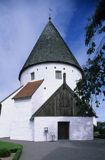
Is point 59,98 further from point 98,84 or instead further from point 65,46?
point 98,84

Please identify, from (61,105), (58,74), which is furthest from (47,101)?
(58,74)

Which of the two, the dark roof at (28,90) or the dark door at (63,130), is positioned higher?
the dark roof at (28,90)

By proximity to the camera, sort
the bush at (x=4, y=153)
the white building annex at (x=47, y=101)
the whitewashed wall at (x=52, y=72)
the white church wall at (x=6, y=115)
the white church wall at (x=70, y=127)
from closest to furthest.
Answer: the bush at (x=4, y=153)
the white church wall at (x=70, y=127)
the white building annex at (x=47, y=101)
the whitewashed wall at (x=52, y=72)
the white church wall at (x=6, y=115)

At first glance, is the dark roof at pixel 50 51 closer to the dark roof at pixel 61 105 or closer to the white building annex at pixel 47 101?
the white building annex at pixel 47 101

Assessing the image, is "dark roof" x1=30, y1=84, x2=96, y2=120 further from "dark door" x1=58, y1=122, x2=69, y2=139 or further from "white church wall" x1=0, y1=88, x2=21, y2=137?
"white church wall" x1=0, y1=88, x2=21, y2=137

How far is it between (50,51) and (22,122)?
30.6ft

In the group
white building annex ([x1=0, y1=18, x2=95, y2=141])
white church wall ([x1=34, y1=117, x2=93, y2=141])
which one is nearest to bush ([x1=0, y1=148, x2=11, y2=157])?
white building annex ([x1=0, y1=18, x2=95, y2=141])

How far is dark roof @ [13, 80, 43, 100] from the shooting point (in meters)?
35.8

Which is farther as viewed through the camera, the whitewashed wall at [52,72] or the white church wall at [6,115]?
the white church wall at [6,115]

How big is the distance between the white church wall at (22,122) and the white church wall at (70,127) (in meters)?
1.33

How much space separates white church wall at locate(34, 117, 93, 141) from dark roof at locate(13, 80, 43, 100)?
325 centimetres


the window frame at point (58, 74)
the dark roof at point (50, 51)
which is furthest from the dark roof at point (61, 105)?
the dark roof at point (50, 51)

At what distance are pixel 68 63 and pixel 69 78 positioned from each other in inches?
70.8

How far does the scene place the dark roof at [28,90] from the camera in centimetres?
3578
